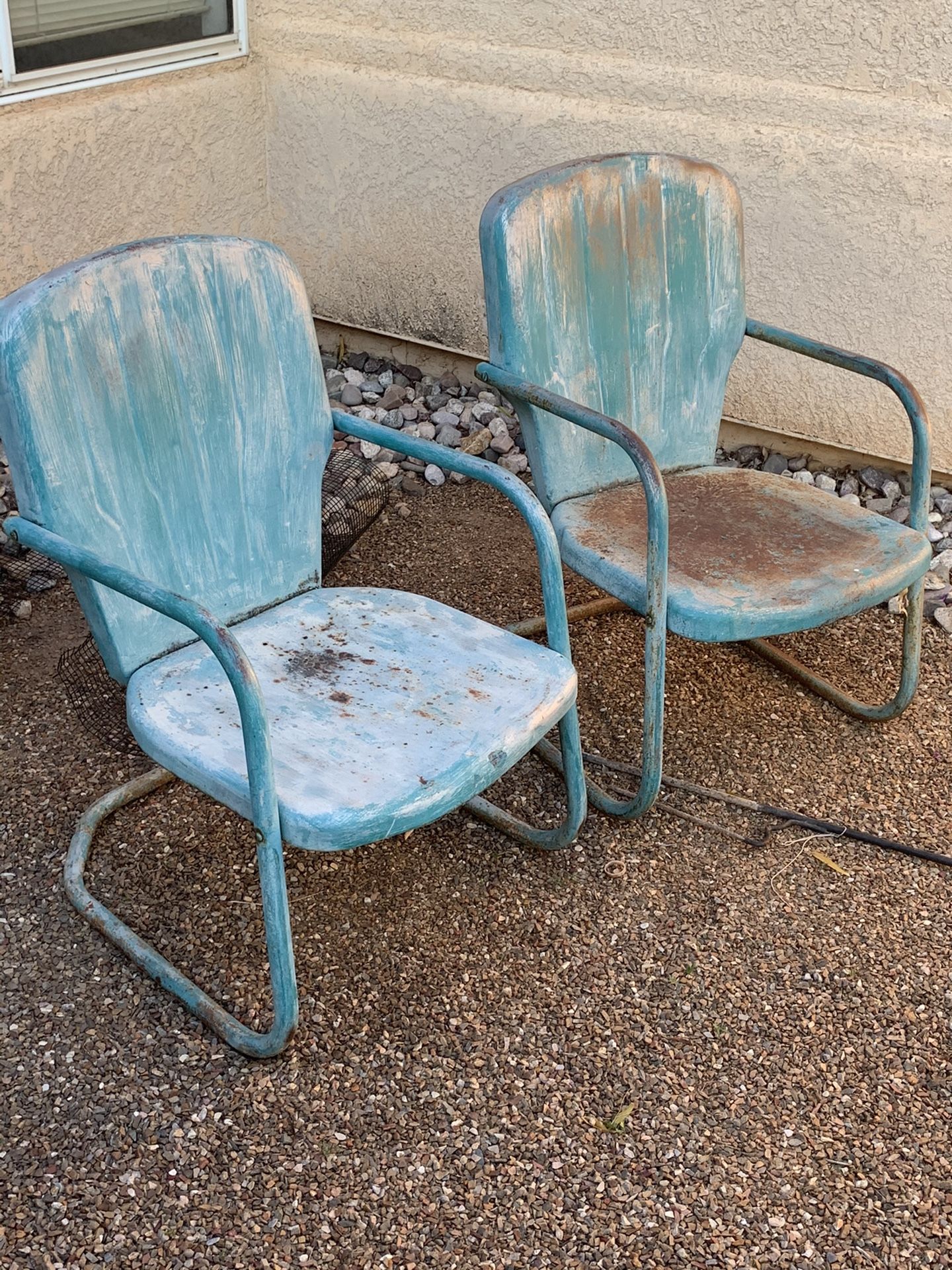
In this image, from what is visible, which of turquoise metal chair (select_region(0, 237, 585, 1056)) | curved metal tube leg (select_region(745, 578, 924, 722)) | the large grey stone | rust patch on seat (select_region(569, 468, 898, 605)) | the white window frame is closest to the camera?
turquoise metal chair (select_region(0, 237, 585, 1056))

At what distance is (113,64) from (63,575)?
1.54 meters

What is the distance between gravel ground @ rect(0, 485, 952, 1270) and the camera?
6.01ft

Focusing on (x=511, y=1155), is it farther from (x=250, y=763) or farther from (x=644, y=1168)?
(x=250, y=763)

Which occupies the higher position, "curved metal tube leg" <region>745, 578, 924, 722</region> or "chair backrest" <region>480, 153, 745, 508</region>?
"chair backrest" <region>480, 153, 745, 508</region>

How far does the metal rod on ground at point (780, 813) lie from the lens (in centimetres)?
255

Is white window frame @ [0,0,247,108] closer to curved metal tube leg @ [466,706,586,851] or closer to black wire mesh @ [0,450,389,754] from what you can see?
black wire mesh @ [0,450,389,754]

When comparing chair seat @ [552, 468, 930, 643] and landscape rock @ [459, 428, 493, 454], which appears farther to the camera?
landscape rock @ [459, 428, 493, 454]

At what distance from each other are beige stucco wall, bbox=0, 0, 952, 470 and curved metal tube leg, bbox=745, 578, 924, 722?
94cm

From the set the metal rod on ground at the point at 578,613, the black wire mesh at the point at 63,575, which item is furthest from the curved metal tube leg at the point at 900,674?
the black wire mesh at the point at 63,575

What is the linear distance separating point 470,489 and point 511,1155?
233 cm

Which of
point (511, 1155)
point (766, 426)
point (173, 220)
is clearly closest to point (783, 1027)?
point (511, 1155)

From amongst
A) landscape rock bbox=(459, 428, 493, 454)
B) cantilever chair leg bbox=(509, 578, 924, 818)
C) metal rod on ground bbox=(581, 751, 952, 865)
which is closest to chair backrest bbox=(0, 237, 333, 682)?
cantilever chair leg bbox=(509, 578, 924, 818)

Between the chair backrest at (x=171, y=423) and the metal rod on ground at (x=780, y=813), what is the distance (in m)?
0.79

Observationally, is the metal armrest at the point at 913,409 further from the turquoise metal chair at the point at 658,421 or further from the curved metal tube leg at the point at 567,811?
the curved metal tube leg at the point at 567,811
